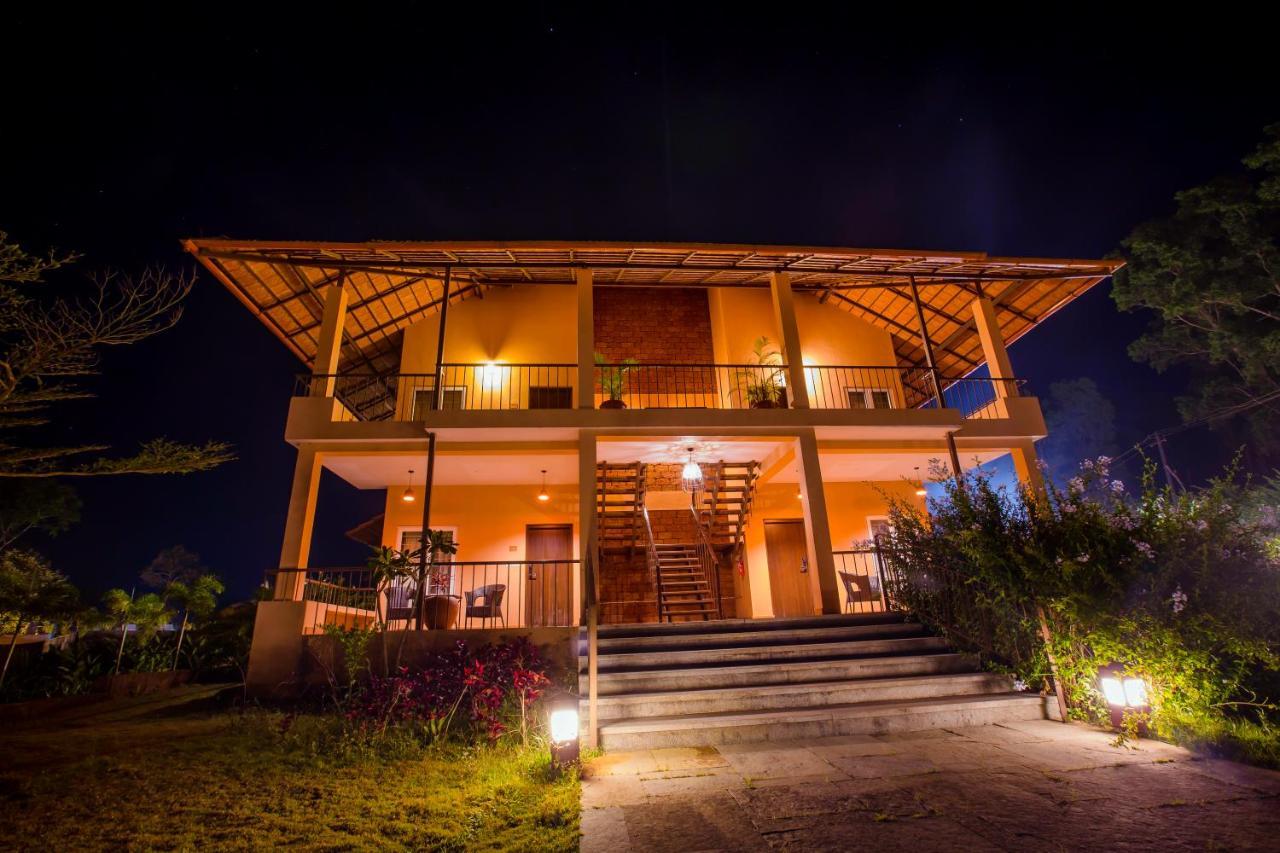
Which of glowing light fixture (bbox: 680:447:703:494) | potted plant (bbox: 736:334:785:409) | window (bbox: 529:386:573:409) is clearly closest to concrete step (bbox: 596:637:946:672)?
glowing light fixture (bbox: 680:447:703:494)

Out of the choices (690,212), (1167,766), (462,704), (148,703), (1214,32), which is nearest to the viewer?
(1167,766)

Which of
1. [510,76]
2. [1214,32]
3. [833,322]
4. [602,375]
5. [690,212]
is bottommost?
[602,375]

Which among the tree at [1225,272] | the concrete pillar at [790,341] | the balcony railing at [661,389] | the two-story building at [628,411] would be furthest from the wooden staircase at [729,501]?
the tree at [1225,272]

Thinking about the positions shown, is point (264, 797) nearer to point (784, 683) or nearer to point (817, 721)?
point (817, 721)

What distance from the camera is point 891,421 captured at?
29.5 ft

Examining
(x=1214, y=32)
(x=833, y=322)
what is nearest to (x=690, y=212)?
(x=833, y=322)

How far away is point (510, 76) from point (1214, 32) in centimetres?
2562

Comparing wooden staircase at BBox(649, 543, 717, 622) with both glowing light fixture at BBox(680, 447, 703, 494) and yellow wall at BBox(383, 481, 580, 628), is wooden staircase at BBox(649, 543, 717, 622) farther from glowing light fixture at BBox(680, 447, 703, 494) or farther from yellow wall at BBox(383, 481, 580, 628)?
yellow wall at BBox(383, 481, 580, 628)

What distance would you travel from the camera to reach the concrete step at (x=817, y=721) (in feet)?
14.1

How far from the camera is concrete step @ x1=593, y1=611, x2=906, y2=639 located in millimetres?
6609

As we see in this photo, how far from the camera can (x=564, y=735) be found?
12.1 feet

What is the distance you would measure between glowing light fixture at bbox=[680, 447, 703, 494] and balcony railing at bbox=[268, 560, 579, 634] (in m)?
2.43

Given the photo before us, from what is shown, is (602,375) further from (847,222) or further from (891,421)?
(847,222)

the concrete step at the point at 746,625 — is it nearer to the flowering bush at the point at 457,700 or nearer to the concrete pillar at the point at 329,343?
the flowering bush at the point at 457,700
